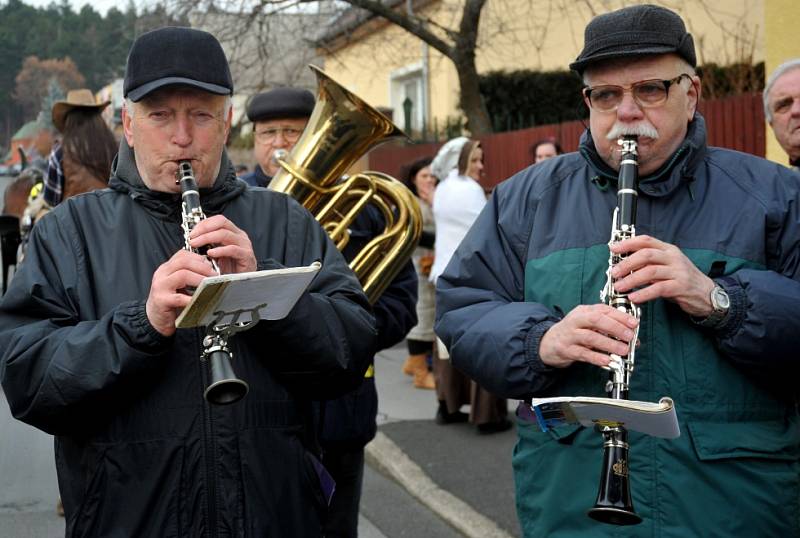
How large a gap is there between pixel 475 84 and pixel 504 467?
Answer: 23.0ft

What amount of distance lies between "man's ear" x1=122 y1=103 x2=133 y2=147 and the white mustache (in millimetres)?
1202

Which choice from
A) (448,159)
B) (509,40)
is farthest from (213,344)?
(509,40)

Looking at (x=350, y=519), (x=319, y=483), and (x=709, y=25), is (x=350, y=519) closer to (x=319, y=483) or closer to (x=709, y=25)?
(x=319, y=483)

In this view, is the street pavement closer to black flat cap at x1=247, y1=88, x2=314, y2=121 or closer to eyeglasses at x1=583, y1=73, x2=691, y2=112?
black flat cap at x1=247, y1=88, x2=314, y2=121

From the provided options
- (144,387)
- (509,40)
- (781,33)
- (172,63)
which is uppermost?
(509,40)

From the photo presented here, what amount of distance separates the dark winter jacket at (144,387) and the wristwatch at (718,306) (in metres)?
0.86

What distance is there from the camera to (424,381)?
8.73m

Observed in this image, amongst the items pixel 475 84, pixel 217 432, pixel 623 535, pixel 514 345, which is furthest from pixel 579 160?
pixel 475 84

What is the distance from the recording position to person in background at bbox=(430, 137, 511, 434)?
699cm

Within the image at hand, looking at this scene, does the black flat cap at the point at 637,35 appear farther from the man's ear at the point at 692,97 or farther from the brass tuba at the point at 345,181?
the brass tuba at the point at 345,181

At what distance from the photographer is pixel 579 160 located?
277cm

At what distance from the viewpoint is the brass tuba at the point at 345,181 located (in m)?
3.98

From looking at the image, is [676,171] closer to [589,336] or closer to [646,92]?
[646,92]

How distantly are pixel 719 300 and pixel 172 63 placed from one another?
1401mm
